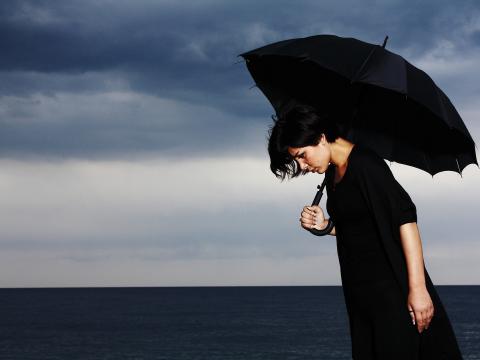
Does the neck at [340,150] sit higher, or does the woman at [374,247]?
the neck at [340,150]

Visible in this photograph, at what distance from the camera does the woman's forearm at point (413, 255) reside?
345cm

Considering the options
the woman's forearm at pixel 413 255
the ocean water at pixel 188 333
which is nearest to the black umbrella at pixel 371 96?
the woman's forearm at pixel 413 255

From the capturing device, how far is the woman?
11.5 ft

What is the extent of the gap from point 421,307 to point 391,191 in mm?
591

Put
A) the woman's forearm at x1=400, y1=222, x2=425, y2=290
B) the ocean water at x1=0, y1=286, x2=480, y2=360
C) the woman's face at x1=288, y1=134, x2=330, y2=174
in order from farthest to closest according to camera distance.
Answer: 1. the ocean water at x1=0, y1=286, x2=480, y2=360
2. the woman's face at x1=288, y1=134, x2=330, y2=174
3. the woman's forearm at x1=400, y1=222, x2=425, y2=290

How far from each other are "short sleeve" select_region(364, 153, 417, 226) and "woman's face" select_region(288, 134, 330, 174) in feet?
0.74

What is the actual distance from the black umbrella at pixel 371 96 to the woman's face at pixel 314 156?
1.69 feet

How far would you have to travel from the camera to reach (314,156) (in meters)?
3.73

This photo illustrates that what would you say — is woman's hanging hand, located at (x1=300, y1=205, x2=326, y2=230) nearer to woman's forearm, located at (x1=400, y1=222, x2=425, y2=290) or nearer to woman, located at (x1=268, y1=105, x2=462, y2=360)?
woman, located at (x1=268, y1=105, x2=462, y2=360)

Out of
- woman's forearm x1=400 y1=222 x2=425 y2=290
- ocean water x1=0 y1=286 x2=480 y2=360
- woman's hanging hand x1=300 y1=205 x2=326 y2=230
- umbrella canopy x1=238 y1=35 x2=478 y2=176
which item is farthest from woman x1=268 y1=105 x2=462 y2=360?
ocean water x1=0 y1=286 x2=480 y2=360

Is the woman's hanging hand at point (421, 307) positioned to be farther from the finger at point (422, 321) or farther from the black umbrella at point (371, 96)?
the black umbrella at point (371, 96)

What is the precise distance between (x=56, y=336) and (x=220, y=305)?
61683 mm

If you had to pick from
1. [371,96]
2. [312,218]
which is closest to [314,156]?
[312,218]

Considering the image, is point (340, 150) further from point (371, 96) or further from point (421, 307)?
point (371, 96)
